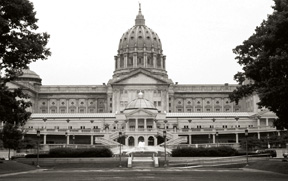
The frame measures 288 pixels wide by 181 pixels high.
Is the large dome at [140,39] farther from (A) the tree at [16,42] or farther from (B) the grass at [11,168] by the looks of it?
(A) the tree at [16,42]

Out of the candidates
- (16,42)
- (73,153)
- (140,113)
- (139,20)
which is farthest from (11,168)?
(139,20)

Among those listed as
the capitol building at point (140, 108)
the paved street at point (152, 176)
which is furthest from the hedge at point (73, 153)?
the paved street at point (152, 176)

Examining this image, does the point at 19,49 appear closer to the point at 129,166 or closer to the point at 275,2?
the point at 275,2

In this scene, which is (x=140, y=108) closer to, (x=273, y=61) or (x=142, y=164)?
(x=142, y=164)

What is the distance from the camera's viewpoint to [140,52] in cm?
18512

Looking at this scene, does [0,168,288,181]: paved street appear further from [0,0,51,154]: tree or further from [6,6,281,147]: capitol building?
[6,6,281,147]: capitol building

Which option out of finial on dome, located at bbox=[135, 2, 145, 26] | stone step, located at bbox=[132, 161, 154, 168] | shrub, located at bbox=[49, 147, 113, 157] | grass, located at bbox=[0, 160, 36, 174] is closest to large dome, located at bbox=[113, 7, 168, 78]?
finial on dome, located at bbox=[135, 2, 145, 26]

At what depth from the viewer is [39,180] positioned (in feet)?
122

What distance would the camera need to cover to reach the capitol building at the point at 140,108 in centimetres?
11994

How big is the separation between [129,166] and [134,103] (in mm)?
69007

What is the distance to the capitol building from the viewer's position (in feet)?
393

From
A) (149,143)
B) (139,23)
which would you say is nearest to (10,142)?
(149,143)

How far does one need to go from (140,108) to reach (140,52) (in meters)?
60.1

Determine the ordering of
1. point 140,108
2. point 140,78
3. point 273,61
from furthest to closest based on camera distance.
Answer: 1. point 140,78
2. point 140,108
3. point 273,61
